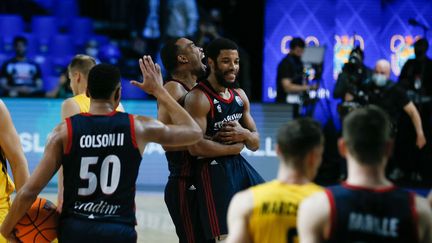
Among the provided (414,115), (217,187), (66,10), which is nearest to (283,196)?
(217,187)

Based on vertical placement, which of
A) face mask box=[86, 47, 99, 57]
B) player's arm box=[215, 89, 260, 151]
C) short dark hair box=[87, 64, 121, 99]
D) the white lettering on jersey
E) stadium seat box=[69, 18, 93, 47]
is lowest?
player's arm box=[215, 89, 260, 151]

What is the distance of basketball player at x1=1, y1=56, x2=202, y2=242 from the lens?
4531 millimetres

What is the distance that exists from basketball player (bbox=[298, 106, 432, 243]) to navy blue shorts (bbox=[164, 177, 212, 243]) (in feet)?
9.56

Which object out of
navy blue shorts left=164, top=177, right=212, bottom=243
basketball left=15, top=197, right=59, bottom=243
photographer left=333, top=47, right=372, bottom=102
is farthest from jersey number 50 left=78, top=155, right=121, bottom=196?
photographer left=333, top=47, right=372, bottom=102

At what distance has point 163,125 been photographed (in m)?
4.73

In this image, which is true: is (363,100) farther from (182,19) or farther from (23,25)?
(23,25)

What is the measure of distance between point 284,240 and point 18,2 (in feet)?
45.3

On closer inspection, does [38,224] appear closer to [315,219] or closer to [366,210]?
[315,219]

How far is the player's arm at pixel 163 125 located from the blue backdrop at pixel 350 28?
417 inches

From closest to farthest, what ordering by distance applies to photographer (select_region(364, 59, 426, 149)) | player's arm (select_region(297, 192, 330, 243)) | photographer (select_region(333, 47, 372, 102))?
player's arm (select_region(297, 192, 330, 243))
photographer (select_region(364, 59, 426, 149))
photographer (select_region(333, 47, 372, 102))

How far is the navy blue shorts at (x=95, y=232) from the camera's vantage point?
4.54 m

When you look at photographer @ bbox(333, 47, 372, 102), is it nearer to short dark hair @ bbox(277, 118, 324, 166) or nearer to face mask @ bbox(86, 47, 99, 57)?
face mask @ bbox(86, 47, 99, 57)

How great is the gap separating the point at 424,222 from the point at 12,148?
2549 mm

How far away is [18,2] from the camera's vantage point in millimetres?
16594
